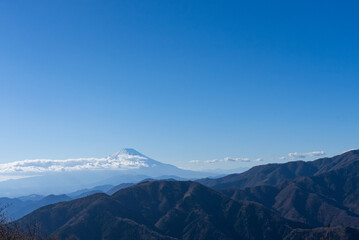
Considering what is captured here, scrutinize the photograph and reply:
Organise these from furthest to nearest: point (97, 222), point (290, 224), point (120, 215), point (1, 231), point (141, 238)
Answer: point (290, 224) < point (120, 215) < point (97, 222) < point (141, 238) < point (1, 231)

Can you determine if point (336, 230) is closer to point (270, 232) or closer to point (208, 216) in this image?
point (270, 232)

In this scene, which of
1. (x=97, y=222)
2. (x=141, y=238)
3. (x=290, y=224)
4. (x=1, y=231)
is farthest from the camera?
(x=290, y=224)

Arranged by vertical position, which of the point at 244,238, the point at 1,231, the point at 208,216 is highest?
the point at 1,231

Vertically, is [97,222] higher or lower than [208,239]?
higher

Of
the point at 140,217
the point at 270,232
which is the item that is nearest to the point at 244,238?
the point at 270,232

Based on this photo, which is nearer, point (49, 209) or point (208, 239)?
point (208, 239)

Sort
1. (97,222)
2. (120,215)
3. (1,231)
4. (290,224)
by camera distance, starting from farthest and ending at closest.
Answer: (290,224)
(120,215)
(97,222)
(1,231)

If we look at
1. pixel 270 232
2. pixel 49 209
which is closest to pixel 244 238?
pixel 270 232

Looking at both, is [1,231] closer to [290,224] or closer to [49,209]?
[49,209]

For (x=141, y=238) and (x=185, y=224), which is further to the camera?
(x=185, y=224)
